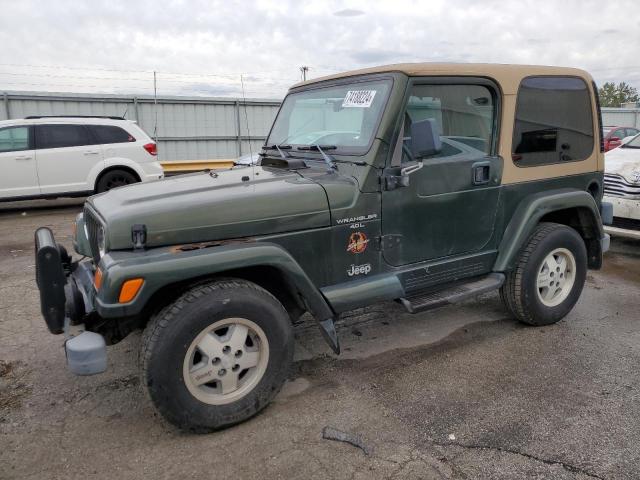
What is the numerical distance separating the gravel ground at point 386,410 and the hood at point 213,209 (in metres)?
1.11

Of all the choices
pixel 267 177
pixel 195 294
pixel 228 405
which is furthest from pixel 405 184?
pixel 228 405

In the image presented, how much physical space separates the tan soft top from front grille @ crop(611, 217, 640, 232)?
9.82ft

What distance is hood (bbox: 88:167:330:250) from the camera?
2740mm

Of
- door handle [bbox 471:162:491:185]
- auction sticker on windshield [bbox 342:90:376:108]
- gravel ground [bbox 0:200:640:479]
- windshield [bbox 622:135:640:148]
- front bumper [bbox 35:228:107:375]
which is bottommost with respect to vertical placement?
gravel ground [bbox 0:200:640:479]

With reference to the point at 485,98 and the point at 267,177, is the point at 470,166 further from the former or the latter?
A: the point at 267,177

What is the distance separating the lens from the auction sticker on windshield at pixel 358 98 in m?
3.46

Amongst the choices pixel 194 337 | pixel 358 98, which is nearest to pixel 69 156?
pixel 358 98

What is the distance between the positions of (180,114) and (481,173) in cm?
1256

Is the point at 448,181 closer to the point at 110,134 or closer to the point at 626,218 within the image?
the point at 626,218

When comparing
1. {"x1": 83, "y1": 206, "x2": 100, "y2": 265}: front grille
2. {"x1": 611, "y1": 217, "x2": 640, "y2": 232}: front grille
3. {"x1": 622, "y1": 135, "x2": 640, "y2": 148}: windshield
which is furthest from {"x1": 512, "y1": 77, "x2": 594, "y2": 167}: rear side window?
{"x1": 622, "y1": 135, "x2": 640, "y2": 148}: windshield

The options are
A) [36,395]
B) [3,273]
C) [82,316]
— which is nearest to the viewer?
[82,316]

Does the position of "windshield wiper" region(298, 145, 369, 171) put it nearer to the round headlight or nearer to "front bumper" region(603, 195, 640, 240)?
the round headlight

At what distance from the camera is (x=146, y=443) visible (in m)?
2.80

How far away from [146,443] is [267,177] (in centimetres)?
177
